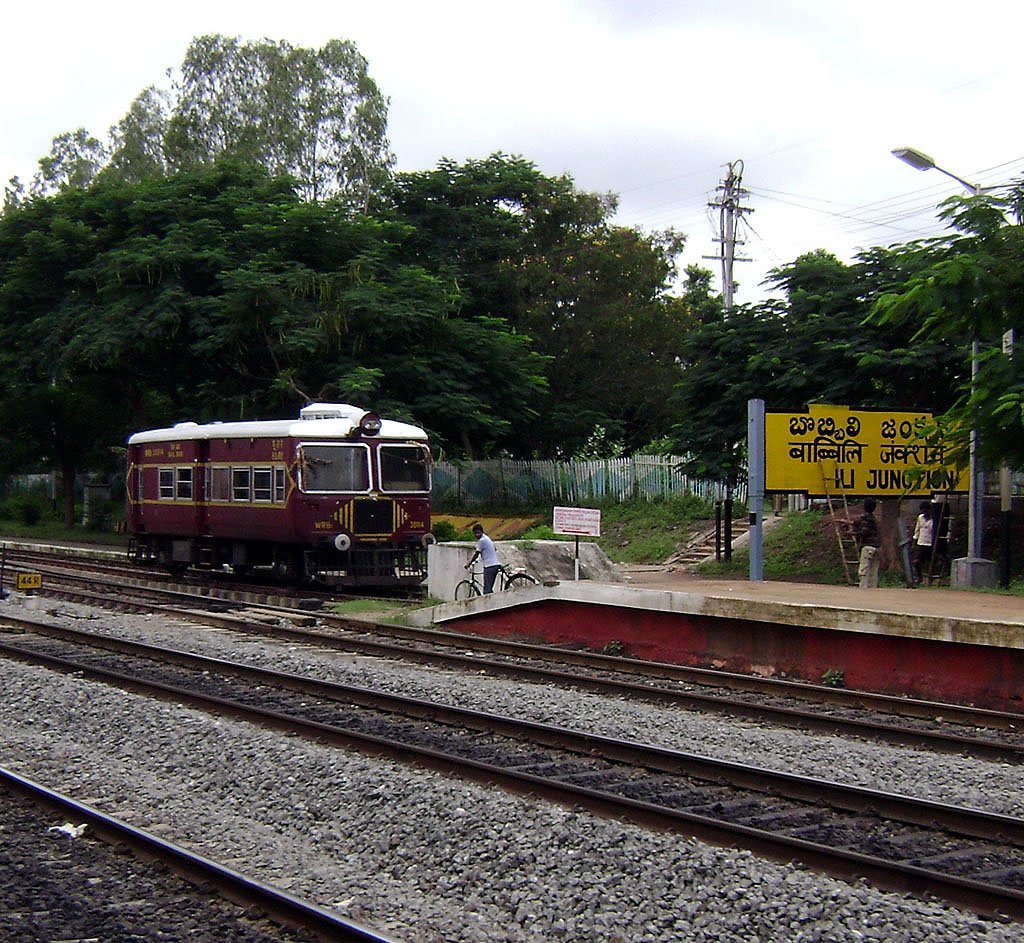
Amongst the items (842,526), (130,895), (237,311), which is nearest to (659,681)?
(130,895)

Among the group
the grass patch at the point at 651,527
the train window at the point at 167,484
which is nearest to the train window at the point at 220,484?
the train window at the point at 167,484

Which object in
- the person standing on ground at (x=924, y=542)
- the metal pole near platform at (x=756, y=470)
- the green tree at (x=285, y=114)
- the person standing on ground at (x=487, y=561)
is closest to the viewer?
the person standing on ground at (x=487, y=561)

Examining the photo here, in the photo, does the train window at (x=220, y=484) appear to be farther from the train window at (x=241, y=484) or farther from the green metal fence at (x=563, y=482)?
the green metal fence at (x=563, y=482)

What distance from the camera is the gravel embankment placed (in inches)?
236

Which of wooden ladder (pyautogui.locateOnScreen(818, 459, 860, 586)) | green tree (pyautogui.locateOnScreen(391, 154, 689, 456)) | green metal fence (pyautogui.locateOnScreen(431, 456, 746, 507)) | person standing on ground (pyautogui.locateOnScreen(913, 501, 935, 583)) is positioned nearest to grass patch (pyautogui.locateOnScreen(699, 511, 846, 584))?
wooden ladder (pyautogui.locateOnScreen(818, 459, 860, 586))

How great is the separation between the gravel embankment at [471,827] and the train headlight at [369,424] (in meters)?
10.1

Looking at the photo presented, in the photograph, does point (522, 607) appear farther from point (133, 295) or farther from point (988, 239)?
point (133, 295)

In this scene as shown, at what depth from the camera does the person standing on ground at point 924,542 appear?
22.2 meters

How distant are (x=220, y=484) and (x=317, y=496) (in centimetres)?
310

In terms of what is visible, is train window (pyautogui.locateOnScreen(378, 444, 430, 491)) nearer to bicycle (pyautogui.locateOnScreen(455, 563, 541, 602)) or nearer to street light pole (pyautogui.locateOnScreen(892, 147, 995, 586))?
bicycle (pyautogui.locateOnScreen(455, 563, 541, 602))

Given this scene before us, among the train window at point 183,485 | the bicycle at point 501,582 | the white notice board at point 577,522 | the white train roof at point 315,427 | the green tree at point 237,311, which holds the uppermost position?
the green tree at point 237,311

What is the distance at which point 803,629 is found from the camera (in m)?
13.5

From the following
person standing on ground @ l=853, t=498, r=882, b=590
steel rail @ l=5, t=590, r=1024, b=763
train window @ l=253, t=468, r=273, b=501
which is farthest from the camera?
train window @ l=253, t=468, r=273, b=501

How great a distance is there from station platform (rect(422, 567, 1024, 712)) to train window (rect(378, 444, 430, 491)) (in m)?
4.30
